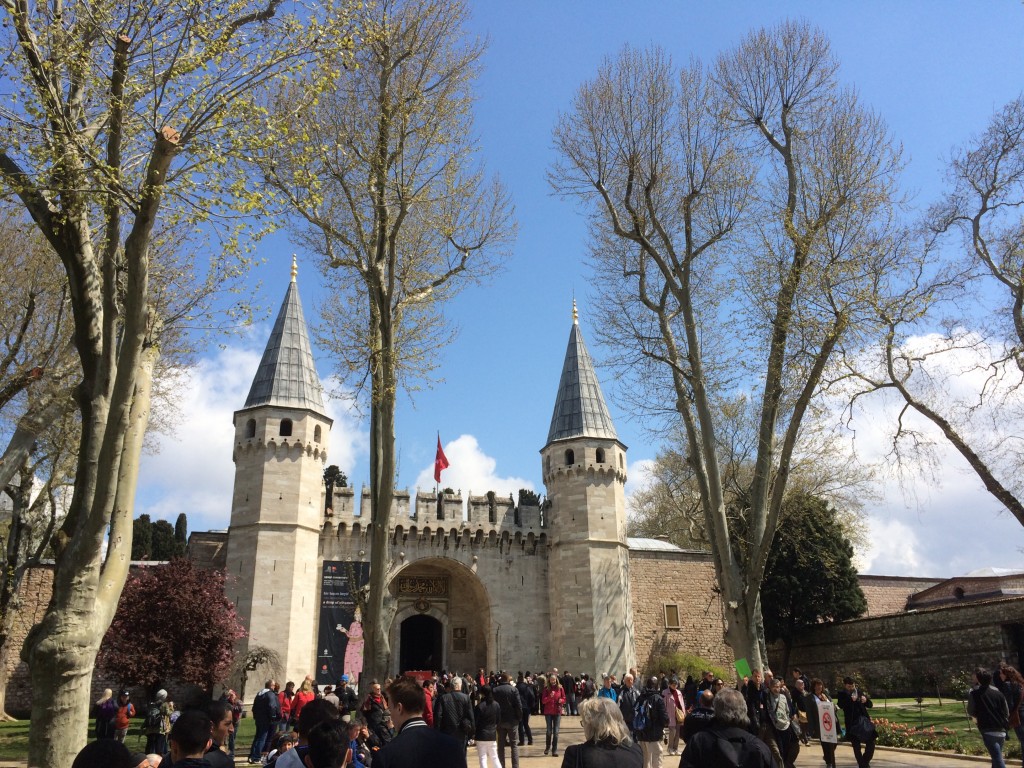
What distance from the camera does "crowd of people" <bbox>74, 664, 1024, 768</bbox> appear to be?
3.70 meters

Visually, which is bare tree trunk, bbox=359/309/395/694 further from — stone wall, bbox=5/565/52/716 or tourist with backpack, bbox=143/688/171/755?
stone wall, bbox=5/565/52/716

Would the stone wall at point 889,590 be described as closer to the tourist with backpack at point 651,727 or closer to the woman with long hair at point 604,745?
the tourist with backpack at point 651,727

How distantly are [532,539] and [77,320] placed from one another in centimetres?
2140

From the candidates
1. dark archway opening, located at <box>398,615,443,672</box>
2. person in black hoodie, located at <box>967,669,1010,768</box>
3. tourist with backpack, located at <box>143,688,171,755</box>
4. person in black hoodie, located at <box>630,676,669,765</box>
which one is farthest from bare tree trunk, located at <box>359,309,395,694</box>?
dark archway opening, located at <box>398,615,443,672</box>

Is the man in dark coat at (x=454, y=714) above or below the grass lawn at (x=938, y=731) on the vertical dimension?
above

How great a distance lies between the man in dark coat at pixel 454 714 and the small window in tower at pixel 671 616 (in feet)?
67.9

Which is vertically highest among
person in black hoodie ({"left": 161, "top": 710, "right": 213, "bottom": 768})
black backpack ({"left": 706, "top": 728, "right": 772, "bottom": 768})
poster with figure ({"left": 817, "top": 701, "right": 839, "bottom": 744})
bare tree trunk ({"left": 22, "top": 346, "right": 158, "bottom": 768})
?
bare tree trunk ({"left": 22, "top": 346, "right": 158, "bottom": 768})

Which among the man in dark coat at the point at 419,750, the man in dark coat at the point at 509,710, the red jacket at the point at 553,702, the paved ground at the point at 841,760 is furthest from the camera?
the red jacket at the point at 553,702

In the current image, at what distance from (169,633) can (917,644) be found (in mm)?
21340

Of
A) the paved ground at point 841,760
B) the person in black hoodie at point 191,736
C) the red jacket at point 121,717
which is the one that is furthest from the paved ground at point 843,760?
the person in black hoodie at point 191,736

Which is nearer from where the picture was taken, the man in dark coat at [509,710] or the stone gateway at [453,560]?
the man in dark coat at [509,710]

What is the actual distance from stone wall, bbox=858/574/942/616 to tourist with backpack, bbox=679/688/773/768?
4140 cm

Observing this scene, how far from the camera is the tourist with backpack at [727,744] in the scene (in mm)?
3816

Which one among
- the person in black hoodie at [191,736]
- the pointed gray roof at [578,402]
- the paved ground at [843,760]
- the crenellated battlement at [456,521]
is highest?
the pointed gray roof at [578,402]
